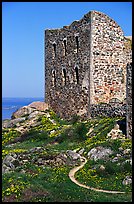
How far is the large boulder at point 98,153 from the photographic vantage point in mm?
22805

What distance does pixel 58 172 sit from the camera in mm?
20422

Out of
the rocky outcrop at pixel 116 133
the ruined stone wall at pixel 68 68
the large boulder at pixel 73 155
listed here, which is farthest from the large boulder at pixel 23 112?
the large boulder at pixel 73 155

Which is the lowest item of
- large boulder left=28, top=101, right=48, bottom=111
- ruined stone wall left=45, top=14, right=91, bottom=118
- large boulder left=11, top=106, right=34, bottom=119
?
large boulder left=11, top=106, right=34, bottom=119

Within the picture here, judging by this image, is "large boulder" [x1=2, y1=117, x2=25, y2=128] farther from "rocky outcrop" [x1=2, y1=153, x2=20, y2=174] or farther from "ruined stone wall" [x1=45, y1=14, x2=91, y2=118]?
"rocky outcrop" [x1=2, y1=153, x2=20, y2=174]

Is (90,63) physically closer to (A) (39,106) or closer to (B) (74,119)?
(B) (74,119)

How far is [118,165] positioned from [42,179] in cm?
439

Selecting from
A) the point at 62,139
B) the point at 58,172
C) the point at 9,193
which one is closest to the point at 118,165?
the point at 58,172

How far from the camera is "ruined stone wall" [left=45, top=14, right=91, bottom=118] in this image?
3706 centimetres

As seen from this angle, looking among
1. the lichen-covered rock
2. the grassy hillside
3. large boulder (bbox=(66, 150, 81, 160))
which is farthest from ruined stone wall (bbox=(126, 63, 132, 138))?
the lichen-covered rock

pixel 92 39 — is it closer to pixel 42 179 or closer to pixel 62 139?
pixel 62 139

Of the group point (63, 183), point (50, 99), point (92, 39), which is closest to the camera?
point (63, 183)

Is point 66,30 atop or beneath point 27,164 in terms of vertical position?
atop

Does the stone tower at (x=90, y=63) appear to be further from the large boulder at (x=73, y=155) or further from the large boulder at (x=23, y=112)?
the large boulder at (x=73, y=155)

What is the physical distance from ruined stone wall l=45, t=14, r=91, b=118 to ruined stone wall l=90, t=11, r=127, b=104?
749mm
